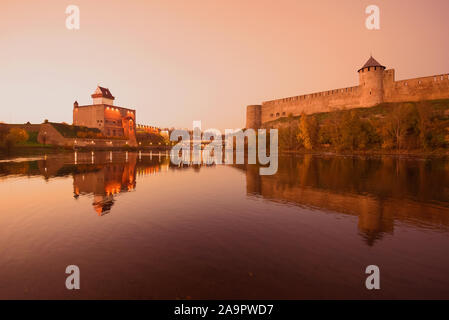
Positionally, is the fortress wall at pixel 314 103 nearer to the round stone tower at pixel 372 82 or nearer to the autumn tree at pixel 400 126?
the round stone tower at pixel 372 82

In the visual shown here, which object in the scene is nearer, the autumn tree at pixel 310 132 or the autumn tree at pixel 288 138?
the autumn tree at pixel 310 132

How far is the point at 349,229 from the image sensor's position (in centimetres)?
905

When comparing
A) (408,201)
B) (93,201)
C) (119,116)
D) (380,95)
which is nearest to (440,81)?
(380,95)

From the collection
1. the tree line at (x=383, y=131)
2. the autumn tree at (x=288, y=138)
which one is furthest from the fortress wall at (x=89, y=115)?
the tree line at (x=383, y=131)

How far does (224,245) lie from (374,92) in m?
84.0

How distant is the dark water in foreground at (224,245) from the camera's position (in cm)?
536

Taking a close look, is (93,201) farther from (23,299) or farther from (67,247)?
(23,299)

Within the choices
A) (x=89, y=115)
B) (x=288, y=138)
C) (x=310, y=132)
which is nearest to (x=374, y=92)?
(x=310, y=132)

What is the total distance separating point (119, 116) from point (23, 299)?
424ft

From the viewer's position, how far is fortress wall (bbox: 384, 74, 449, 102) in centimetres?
6272

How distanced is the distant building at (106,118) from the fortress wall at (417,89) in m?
107

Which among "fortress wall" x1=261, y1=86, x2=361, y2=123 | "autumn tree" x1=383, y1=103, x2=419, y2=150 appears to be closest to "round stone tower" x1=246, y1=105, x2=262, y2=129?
"fortress wall" x1=261, y1=86, x2=361, y2=123

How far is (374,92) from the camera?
7275 cm

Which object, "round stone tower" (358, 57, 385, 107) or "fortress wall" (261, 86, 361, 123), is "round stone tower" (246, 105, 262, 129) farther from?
"round stone tower" (358, 57, 385, 107)
